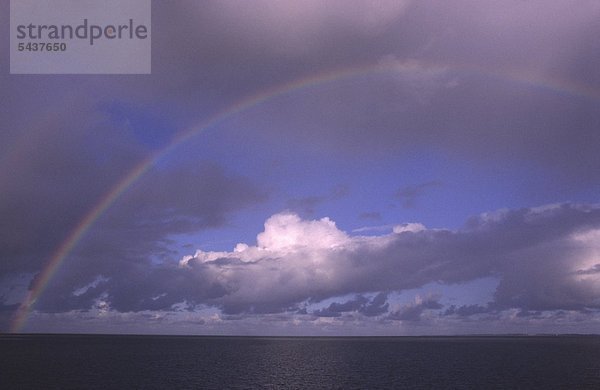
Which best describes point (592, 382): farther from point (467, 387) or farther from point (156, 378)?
point (156, 378)

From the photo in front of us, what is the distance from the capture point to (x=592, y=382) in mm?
94688

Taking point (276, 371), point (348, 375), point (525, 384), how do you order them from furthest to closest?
point (276, 371) < point (348, 375) < point (525, 384)

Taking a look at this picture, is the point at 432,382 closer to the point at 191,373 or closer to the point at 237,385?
the point at 237,385

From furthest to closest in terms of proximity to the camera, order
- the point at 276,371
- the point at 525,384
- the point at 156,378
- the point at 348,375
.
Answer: the point at 276,371 → the point at 348,375 → the point at 156,378 → the point at 525,384

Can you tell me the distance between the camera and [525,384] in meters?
92.8

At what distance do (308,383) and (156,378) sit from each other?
29.3 metres

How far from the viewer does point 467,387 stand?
88375mm

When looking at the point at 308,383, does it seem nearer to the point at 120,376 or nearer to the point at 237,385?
the point at 237,385

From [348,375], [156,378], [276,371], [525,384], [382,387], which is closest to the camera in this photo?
[382,387]

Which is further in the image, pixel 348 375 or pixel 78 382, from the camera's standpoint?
pixel 348 375

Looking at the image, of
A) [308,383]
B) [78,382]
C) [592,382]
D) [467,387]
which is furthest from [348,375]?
[78,382]

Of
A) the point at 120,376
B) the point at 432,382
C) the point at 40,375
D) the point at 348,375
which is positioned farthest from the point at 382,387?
the point at 40,375

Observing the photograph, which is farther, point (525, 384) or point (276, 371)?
point (276, 371)

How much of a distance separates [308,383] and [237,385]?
12.9m
